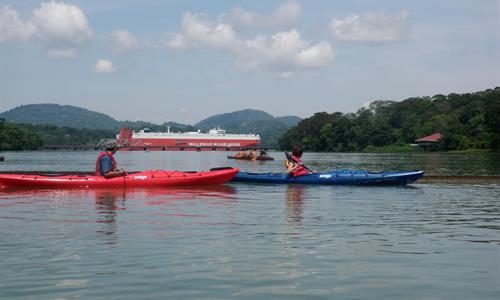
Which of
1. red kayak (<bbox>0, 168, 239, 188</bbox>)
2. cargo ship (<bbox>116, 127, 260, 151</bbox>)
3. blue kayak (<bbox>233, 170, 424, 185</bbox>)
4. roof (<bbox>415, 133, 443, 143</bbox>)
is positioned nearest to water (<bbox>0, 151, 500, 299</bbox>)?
red kayak (<bbox>0, 168, 239, 188</bbox>)

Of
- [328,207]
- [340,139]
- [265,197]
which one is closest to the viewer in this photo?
[328,207]

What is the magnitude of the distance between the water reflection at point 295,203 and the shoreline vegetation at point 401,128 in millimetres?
80491

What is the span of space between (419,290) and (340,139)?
149m

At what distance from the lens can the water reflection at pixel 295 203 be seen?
15414 mm

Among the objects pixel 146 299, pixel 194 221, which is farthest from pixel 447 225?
pixel 146 299

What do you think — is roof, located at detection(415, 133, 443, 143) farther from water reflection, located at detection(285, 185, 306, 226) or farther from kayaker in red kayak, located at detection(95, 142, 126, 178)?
kayaker in red kayak, located at detection(95, 142, 126, 178)

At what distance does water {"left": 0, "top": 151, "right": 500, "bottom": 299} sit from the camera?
8352 millimetres

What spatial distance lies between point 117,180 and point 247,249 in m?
13.4

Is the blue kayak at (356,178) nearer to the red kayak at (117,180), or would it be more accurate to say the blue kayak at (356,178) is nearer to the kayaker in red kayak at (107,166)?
the red kayak at (117,180)

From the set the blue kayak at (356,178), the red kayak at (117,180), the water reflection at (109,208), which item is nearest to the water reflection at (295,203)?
the blue kayak at (356,178)

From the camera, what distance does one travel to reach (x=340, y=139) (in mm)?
155875

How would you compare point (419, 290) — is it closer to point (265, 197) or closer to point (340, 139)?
point (265, 197)

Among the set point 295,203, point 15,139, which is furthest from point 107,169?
point 15,139

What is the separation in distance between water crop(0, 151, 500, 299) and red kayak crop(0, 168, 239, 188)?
3.71 m
